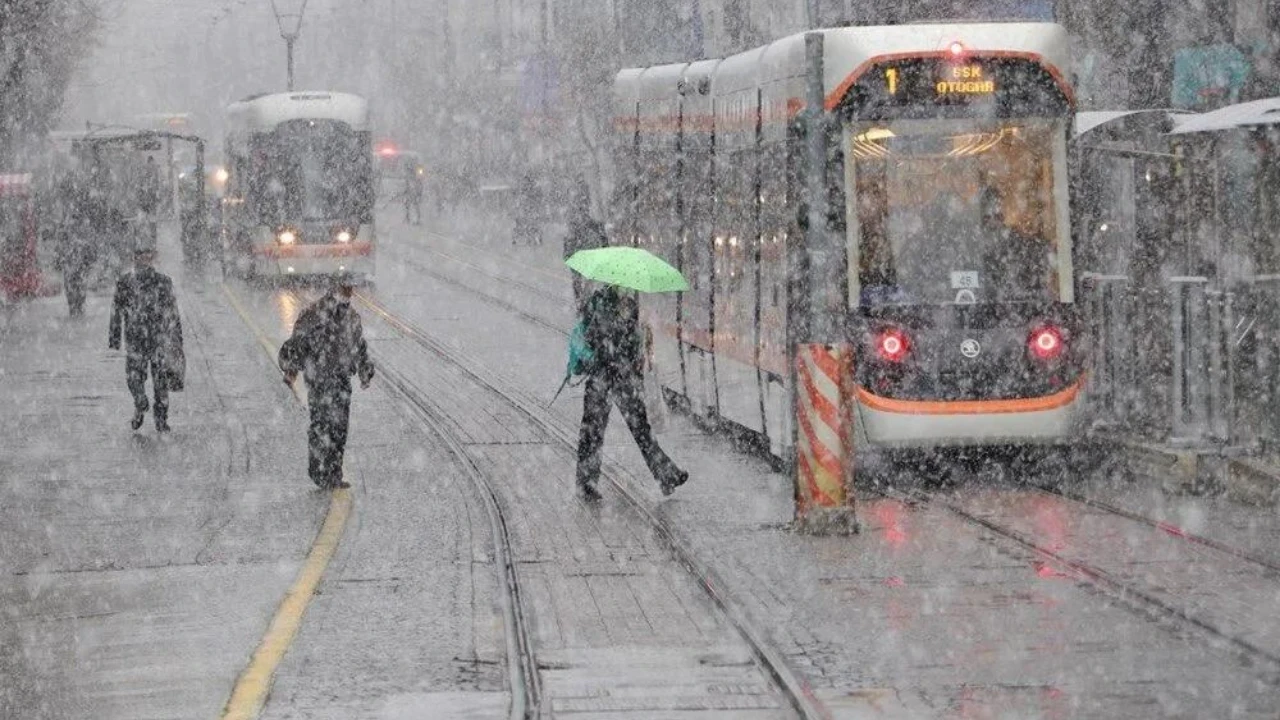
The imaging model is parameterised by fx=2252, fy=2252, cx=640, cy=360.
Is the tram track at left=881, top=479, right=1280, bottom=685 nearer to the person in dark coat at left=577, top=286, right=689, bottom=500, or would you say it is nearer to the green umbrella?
the person in dark coat at left=577, top=286, right=689, bottom=500

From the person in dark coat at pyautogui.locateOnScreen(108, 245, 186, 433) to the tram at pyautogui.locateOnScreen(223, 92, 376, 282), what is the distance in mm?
20332

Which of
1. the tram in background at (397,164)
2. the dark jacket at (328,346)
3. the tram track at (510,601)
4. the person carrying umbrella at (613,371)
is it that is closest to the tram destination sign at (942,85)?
the person carrying umbrella at (613,371)

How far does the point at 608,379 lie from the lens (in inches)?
608

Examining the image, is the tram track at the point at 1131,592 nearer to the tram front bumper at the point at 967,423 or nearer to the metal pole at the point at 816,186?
the tram front bumper at the point at 967,423

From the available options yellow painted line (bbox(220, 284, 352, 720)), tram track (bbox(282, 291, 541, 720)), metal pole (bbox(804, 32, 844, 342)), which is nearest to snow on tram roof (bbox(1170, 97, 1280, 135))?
metal pole (bbox(804, 32, 844, 342))

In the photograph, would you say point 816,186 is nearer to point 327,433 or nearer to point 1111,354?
point 1111,354

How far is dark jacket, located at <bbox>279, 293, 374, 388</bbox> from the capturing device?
16031 mm

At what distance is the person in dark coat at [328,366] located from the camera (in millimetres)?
16000

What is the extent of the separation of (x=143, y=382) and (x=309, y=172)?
2054 cm

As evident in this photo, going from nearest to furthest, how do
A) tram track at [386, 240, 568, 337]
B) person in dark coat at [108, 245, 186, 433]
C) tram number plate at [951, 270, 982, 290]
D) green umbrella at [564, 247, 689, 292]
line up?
green umbrella at [564, 247, 689, 292] → tram number plate at [951, 270, 982, 290] → person in dark coat at [108, 245, 186, 433] → tram track at [386, 240, 568, 337]

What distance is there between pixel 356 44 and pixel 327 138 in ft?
247

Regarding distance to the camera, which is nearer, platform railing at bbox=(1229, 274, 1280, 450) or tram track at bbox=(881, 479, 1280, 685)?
tram track at bbox=(881, 479, 1280, 685)

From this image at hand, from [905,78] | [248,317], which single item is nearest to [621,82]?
[905,78]

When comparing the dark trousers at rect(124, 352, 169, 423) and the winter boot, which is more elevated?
the dark trousers at rect(124, 352, 169, 423)
